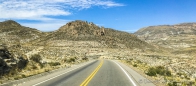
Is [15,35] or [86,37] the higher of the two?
[15,35]

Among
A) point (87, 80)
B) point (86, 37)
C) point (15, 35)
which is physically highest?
point (15, 35)

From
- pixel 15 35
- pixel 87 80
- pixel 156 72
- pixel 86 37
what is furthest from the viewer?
pixel 86 37

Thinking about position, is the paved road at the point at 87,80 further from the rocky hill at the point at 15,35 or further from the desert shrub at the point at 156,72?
the rocky hill at the point at 15,35

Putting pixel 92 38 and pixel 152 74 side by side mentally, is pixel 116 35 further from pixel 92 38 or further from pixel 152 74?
pixel 152 74

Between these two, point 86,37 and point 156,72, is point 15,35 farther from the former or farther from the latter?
point 156,72

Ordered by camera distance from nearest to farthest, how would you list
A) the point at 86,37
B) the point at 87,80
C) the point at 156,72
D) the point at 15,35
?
the point at 87,80 → the point at 156,72 → the point at 15,35 → the point at 86,37

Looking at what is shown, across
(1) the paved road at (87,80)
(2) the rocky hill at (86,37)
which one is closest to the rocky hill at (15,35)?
(2) the rocky hill at (86,37)

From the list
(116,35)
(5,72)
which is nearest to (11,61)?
(5,72)

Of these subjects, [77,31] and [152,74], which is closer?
[152,74]

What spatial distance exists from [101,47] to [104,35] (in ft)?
80.8

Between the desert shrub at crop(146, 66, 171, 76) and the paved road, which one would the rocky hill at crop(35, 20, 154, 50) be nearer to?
the desert shrub at crop(146, 66, 171, 76)

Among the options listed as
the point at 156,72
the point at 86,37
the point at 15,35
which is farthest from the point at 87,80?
the point at 15,35

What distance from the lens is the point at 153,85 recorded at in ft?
46.6

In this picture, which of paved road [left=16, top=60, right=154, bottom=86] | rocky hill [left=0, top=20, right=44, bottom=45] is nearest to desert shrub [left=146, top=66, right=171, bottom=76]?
paved road [left=16, top=60, right=154, bottom=86]
